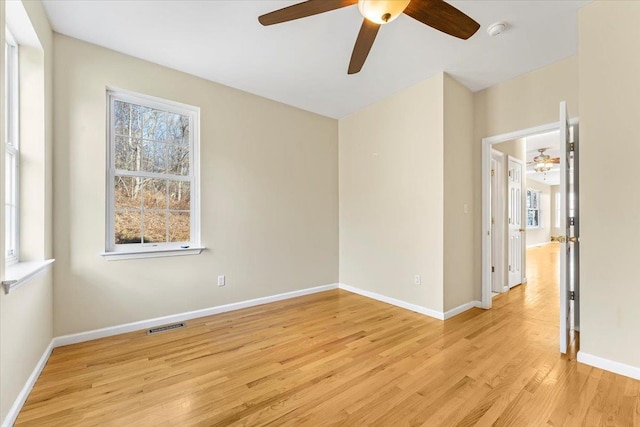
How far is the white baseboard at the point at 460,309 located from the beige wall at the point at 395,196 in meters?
0.13

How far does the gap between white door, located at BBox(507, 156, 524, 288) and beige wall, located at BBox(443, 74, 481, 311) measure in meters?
1.28

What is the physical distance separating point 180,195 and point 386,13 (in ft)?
8.86

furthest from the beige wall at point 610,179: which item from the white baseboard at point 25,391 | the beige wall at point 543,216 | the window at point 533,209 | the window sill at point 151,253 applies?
the window at point 533,209

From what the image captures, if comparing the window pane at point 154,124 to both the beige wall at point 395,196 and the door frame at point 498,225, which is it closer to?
the beige wall at point 395,196

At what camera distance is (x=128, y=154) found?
114 inches

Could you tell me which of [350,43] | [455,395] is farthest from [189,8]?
[455,395]

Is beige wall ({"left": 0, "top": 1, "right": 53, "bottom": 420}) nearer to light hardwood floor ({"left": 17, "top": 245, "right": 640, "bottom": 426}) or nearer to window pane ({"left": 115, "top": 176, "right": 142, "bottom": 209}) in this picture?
light hardwood floor ({"left": 17, "top": 245, "right": 640, "bottom": 426})

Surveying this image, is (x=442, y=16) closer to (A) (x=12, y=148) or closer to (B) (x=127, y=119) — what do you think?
(B) (x=127, y=119)

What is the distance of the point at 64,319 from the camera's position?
2.51 m

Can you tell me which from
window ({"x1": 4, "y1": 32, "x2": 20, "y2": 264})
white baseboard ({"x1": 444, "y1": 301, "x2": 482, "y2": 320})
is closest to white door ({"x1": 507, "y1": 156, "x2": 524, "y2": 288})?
white baseboard ({"x1": 444, "y1": 301, "x2": 482, "y2": 320})

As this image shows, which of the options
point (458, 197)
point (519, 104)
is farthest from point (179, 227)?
point (519, 104)

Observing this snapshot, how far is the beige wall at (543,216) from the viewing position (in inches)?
414

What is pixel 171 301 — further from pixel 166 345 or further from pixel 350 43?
pixel 350 43

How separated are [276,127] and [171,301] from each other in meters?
2.51
